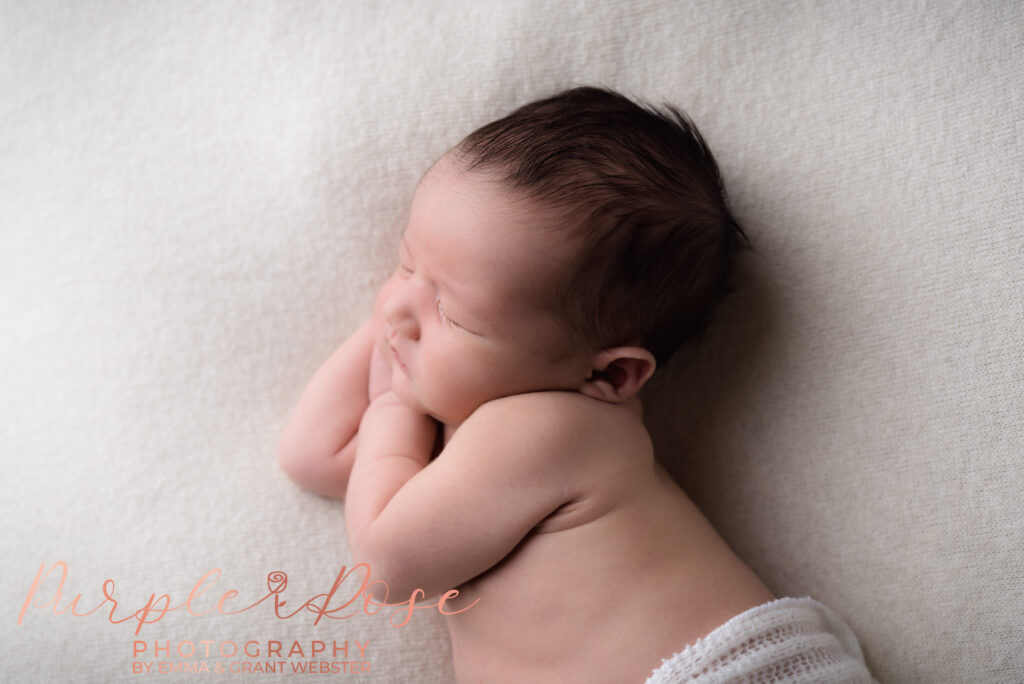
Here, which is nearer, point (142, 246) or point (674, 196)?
point (674, 196)

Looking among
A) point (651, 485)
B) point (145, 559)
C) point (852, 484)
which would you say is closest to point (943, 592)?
point (852, 484)

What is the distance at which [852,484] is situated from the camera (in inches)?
44.5

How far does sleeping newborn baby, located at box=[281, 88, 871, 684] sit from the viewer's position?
96 cm

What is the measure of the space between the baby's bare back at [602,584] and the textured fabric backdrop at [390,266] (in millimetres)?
170

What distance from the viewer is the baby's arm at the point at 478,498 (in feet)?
3.20

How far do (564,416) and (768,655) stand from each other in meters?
0.38

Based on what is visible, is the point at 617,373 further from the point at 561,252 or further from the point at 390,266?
the point at 390,266

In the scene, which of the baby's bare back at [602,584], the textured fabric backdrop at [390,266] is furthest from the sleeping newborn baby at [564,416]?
the textured fabric backdrop at [390,266]

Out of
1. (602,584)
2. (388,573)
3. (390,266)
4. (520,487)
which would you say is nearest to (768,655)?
(602,584)

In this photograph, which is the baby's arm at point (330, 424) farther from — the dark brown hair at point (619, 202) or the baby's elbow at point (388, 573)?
the dark brown hair at point (619, 202)

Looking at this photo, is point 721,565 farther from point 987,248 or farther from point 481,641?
point 987,248

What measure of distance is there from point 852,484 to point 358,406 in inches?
28.2

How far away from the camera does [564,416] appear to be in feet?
3.30

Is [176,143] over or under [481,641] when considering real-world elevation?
over
